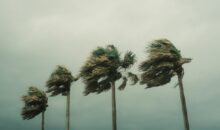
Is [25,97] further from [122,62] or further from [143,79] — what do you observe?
[143,79]

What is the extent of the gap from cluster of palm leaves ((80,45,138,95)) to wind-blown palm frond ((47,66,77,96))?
6.02 meters

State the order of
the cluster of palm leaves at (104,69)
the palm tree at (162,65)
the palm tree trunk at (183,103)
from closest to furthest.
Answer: the palm tree trunk at (183,103)
the palm tree at (162,65)
the cluster of palm leaves at (104,69)

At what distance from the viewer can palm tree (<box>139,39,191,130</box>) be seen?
1160 inches

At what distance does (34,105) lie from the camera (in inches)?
1882

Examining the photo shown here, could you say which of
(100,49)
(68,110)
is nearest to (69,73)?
(68,110)

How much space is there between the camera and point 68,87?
41.8 meters

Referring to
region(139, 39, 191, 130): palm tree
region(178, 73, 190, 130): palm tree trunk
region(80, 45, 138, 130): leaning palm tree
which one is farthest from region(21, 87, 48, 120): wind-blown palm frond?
region(178, 73, 190, 130): palm tree trunk

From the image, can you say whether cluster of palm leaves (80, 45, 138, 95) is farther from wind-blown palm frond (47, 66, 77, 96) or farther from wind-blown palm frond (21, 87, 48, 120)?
wind-blown palm frond (21, 87, 48, 120)

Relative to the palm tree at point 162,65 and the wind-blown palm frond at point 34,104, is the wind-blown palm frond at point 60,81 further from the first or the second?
the palm tree at point 162,65

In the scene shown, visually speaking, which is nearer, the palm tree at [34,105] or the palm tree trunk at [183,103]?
the palm tree trunk at [183,103]

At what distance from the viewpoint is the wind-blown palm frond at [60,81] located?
136 feet

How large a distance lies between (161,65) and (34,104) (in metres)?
23.3

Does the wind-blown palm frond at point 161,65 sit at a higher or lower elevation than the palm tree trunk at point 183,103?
higher

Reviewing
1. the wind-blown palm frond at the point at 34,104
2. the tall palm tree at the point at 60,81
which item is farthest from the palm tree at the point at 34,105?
the tall palm tree at the point at 60,81
